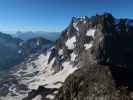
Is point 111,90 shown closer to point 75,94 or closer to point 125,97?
point 125,97

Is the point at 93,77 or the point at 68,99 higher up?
the point at 93,77

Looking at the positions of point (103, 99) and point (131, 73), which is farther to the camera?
point (131, 73)

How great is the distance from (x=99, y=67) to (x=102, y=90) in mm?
11143

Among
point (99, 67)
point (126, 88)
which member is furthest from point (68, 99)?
point (126, 88)

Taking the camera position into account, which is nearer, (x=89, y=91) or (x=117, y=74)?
(x=89, y=91)

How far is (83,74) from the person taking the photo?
2270 inches

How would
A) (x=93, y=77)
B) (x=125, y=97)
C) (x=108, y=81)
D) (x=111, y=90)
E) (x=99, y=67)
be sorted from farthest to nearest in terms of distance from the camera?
1. (x=99, y=67)
2. (x=93, y=77)
3. (x=108, y=81)
4. (x=111, y=90)
5. (x=125, y=97)

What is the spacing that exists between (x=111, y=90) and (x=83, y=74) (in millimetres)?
11771

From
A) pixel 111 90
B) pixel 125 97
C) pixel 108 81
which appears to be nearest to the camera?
pixel 125 97

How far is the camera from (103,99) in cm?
4659

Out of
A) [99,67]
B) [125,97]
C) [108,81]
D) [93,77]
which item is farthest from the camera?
[99,67]

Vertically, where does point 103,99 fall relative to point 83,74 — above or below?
below

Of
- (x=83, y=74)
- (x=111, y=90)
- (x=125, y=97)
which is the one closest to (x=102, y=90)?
(x=111, y=90)

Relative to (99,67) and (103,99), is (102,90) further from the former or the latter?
(99,67)
